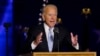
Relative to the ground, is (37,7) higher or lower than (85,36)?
higher

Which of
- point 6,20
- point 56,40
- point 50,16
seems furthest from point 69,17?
point 56,40

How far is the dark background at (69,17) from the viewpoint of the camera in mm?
5395

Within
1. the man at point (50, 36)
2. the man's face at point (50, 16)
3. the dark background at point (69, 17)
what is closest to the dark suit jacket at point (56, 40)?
the man at point (50, 36)

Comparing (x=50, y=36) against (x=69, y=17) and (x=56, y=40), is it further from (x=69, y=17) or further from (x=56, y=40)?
(x=69, y=17)

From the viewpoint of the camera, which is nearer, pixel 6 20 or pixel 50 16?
pixel 50 16

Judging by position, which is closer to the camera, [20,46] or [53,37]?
[53,37]

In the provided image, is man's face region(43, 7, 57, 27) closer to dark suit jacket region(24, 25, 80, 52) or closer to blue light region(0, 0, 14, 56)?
dark suit jacket region(24, 25, 80, 52)

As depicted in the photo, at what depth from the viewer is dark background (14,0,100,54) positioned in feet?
17.7

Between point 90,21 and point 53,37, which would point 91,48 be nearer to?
point 90,21

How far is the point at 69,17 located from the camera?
5.48 m

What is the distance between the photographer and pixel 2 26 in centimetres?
529

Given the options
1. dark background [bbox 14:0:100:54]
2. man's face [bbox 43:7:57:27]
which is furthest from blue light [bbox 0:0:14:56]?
man's face [bbox 43:7:57:27]

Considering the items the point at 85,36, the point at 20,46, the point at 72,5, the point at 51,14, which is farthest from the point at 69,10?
the point at 51,14

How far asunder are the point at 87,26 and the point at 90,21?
0.09 meters
